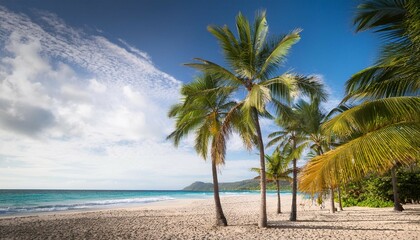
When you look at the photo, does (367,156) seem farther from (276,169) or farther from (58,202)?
(58,202)

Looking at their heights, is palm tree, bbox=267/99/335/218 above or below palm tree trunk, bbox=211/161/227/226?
above

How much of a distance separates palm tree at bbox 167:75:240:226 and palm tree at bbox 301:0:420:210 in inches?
224

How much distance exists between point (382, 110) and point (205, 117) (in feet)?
24.0

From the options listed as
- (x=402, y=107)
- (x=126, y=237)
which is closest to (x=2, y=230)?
(x=126, y=237)

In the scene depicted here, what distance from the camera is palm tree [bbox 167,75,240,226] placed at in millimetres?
10820

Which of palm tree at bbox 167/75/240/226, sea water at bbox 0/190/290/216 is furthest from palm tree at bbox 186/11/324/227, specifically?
sea water at bbox 0/190/290/216

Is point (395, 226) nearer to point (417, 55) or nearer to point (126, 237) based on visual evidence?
point (417, 55)

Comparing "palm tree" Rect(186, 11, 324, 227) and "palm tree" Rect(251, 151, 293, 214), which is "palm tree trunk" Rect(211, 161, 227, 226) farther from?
"palm tree" Rect(251, 151, 293, 214)

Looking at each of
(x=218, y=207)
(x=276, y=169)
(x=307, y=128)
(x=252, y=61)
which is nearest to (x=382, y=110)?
(x=252, y=61)

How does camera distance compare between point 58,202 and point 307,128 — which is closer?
point 307,128

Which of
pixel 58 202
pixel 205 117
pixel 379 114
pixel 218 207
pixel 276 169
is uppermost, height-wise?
pixel 205 117

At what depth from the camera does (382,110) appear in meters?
4.50

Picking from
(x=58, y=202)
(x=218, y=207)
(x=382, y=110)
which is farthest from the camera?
(x=58, y=202)

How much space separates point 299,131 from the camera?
14.3 m
